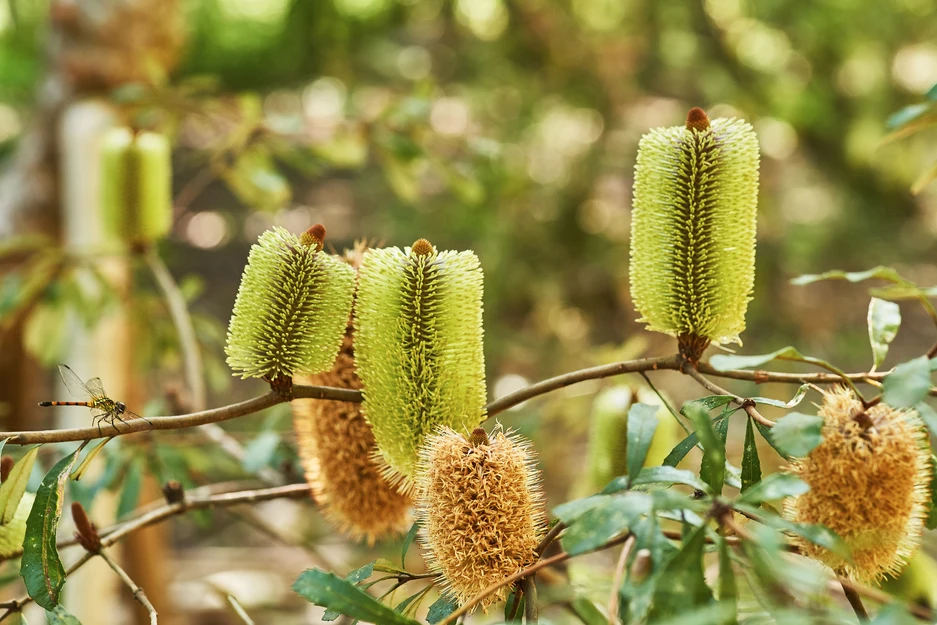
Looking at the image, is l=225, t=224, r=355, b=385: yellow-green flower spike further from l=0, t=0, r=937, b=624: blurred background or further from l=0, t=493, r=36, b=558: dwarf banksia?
l=0, t=0, r=937, b=624: blurred background

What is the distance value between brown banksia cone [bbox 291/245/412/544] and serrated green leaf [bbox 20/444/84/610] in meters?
0.18

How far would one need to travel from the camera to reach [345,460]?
Result: 589 mm

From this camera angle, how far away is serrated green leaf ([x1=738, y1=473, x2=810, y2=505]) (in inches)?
15.4

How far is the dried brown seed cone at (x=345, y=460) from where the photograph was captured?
0.58 m

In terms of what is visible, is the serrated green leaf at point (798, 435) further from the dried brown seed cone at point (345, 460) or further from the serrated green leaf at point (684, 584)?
the dried brown seed cone at point (345, 460)

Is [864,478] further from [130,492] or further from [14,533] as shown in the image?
[130,492]

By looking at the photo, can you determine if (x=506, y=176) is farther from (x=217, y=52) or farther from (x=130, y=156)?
(x=217, y=52)

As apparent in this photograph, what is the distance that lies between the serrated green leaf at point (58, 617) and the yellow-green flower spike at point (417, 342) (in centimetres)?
23

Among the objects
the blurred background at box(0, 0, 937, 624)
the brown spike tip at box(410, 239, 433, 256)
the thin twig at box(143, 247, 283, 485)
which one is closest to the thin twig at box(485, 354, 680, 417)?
the brown spike tip at box(410, 239, 433, 256)

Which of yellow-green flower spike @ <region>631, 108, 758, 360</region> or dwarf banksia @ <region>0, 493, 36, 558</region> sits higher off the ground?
yellow-green flower spike @ <region>631, 108, 758, 360</region>

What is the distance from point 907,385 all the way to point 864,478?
0.06m

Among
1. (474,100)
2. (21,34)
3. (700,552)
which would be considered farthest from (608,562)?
(21,34)

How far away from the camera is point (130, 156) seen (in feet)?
3.13

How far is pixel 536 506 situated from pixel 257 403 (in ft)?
0.62
